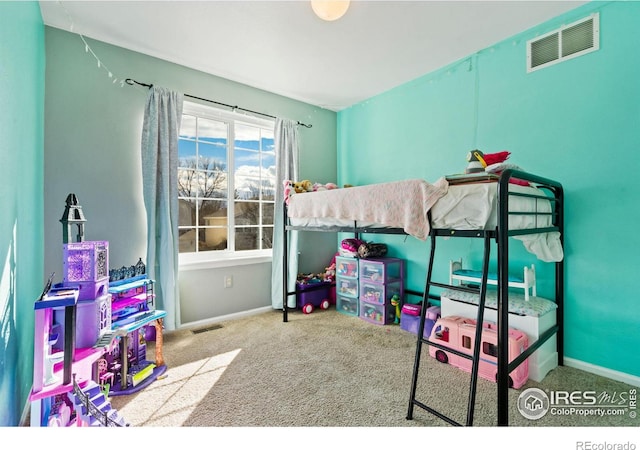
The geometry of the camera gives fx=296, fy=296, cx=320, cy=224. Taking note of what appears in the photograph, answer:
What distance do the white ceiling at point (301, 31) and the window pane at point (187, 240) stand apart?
1537 millimetres

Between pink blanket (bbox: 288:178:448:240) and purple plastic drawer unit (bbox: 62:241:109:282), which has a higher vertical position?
pink blanket (bbox: 288:178:448:240)

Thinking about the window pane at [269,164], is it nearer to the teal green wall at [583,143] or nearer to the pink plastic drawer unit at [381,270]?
the pink plastic drawer unit at [381,270]

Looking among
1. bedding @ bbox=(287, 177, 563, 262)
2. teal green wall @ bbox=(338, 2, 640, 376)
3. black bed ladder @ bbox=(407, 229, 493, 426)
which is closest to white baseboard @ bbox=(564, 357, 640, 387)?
teal green wall @ bbox=(338, 2, 640, 376)

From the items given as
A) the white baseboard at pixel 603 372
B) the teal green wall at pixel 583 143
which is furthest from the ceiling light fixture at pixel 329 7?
the white baseboard at pixel 603 372

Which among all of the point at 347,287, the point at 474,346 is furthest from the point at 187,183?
the point at 474,346

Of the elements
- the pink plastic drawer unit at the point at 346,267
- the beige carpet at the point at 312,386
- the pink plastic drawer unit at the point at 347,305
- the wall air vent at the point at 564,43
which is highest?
the wall air vent at the point at 564,43

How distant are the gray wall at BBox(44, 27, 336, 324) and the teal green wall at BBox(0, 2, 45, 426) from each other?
0.20 m

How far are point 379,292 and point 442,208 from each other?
4.91 feet

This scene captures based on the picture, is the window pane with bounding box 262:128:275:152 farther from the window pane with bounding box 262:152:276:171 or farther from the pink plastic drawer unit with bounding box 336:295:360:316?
the pink plastic drawer unit with bounding box 336:295:360:316

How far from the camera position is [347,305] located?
3.19 meters

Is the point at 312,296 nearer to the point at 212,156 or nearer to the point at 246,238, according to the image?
Result: the point at 246,238

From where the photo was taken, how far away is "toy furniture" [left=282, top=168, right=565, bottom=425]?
4.38 ft

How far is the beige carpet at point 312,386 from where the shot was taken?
4.85 feet

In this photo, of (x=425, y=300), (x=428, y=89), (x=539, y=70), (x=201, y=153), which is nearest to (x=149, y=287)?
(x=201, y=153)
